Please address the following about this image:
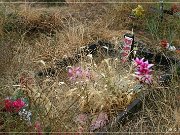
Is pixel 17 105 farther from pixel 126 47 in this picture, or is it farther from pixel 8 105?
pixel 126 47

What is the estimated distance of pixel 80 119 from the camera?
4879mm

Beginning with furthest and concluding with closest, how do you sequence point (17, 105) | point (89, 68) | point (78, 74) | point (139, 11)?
point (139, 11) < point (89, 68) < point (78, 74) < point (17, 105)

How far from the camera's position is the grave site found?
4.75 meters

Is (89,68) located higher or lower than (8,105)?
lower

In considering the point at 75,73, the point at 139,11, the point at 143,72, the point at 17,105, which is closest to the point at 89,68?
the point at 75,73

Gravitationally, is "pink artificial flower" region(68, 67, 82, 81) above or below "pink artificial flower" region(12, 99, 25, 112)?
below

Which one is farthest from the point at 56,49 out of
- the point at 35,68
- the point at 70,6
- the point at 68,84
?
the point at 70,6

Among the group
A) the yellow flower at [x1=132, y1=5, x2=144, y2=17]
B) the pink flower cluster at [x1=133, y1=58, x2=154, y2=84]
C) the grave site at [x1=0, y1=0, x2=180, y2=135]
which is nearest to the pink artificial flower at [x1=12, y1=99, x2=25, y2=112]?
the grave site at [x1=0, y1=0, x2=180, y2=135]

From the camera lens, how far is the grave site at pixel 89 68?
4.75 metres

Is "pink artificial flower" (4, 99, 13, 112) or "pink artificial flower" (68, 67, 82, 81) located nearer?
"pink artificial flower" (4, 99, 13, 112)

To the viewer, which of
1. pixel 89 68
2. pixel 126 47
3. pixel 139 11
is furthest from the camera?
pixel 139 11

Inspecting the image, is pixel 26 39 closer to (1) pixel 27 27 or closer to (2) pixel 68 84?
(1) pixel 27 27

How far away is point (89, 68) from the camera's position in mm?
5637

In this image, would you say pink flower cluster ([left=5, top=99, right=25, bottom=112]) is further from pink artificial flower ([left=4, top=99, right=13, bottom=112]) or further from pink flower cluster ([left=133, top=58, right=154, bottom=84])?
pink flower cluster ([left=133, top=58, right=154, bottom=84])
